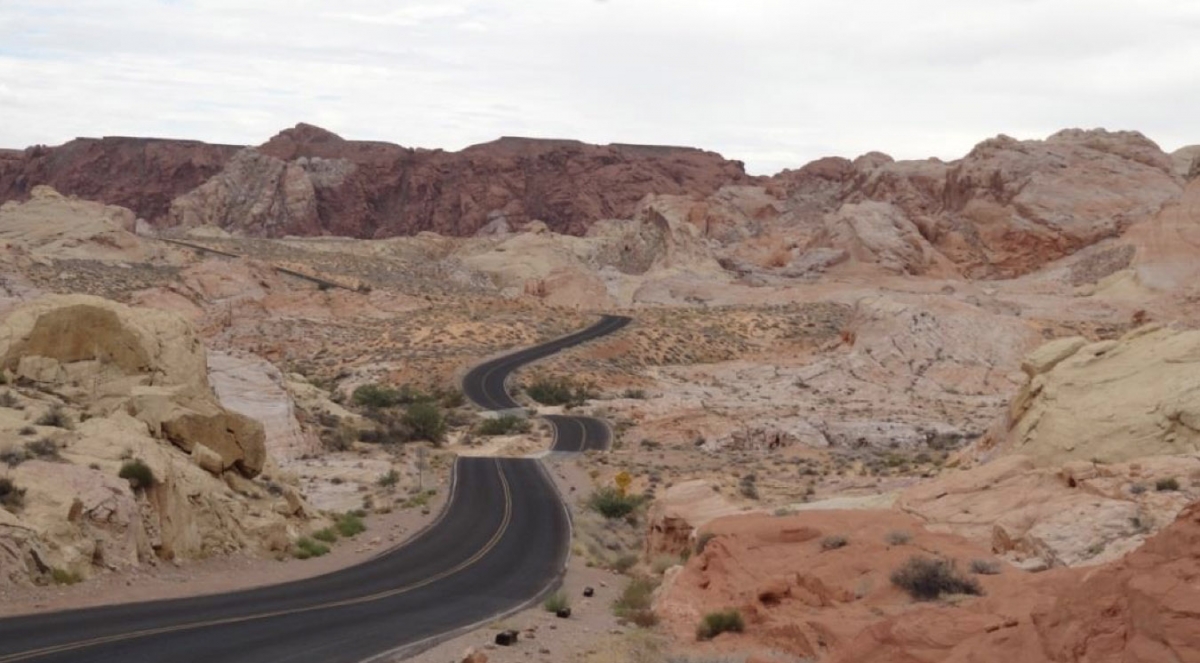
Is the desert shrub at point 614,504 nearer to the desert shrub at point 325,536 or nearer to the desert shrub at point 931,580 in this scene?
the desert shrub at point 325,536

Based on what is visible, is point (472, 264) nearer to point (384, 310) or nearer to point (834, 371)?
point (384, 310)

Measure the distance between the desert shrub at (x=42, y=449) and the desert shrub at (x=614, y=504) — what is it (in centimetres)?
1565

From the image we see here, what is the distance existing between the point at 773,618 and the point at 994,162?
326ft

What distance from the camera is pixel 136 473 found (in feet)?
68.9

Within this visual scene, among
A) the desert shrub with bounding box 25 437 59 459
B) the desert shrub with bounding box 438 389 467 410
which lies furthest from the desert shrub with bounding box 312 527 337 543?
the desert shrub with bounding box 438 389 467 410

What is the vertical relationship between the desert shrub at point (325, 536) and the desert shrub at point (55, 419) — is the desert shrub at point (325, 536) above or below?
below

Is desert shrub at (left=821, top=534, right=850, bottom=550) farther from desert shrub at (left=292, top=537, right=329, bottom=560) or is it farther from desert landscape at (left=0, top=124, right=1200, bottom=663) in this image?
desert shrub at (left=292, top=537, right=329, bottom=560)

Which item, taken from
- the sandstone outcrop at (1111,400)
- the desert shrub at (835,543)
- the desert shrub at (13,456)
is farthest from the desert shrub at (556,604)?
the sandstone outcrop at (1111,400)

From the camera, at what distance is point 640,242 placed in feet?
430

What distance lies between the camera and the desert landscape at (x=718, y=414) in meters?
16.3

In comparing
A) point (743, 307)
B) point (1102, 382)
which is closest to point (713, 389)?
point (743, 307)

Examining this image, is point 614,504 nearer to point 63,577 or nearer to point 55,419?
point 55,419

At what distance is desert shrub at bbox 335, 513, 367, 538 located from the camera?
28358 millimetres

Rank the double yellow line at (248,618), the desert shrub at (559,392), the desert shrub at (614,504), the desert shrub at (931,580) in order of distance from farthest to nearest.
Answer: the desert shrub at (559,392)
the desert shrub at (614,504)
the desert shrub at (931,580)
the double yellow line at (248,618)
